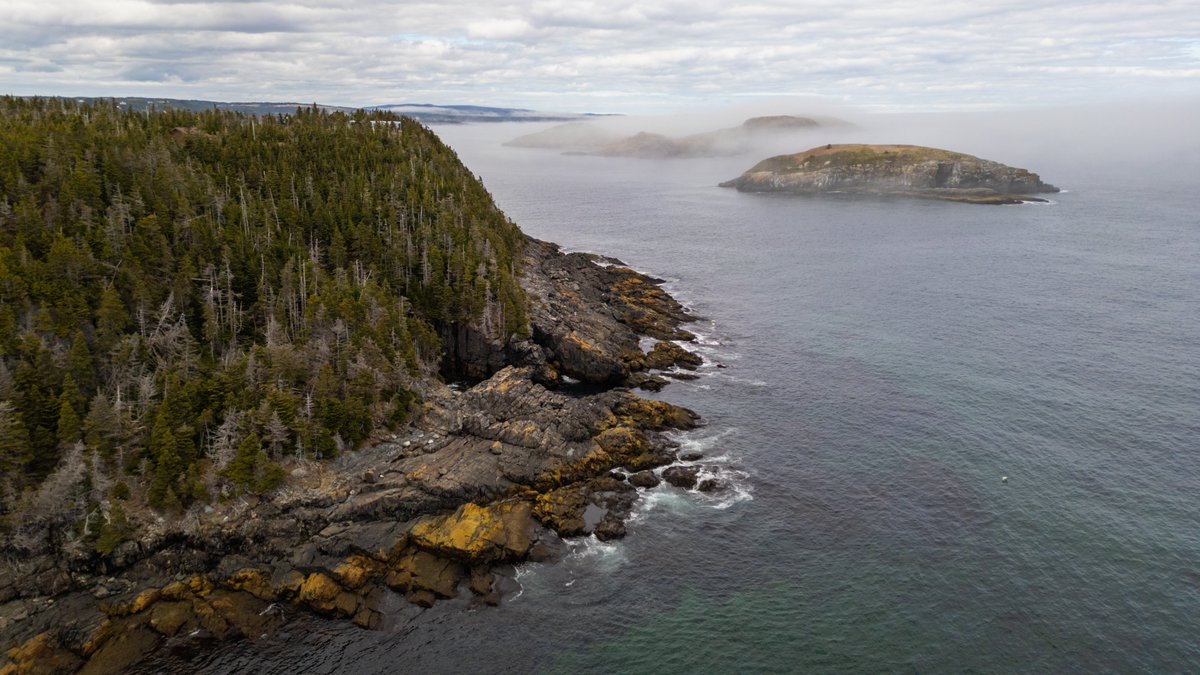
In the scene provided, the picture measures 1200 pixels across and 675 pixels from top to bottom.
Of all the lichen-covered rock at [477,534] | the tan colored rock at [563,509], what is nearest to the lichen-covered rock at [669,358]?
the tan colored rock at [563,509]

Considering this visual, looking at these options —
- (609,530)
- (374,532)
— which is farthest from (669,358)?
(374,532)

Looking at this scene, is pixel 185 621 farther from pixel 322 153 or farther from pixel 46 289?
pixel 322 153

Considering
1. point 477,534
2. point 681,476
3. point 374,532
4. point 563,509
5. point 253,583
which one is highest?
point 681,476

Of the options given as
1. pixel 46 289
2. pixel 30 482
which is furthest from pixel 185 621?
pixel 46 289

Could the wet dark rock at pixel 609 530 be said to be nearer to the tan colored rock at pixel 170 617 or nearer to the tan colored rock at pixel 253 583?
the tan colored rock at pixel 253 583

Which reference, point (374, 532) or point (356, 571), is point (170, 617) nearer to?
point (356, 571)

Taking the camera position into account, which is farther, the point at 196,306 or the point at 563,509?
the point at 196,306

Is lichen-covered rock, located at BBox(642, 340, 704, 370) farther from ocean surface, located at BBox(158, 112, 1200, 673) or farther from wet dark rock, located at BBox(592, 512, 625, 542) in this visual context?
wet dark rock, located at BBox(592, 512, 625, 542)
